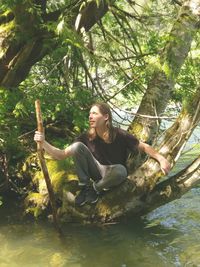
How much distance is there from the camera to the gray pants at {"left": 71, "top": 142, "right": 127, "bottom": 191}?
17.1 feet

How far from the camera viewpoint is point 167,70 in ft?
16.9

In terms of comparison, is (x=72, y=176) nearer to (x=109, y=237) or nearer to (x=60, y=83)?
(x=109, y=237)

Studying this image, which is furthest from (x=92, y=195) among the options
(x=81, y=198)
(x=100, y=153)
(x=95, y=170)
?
(x=100, y=153)

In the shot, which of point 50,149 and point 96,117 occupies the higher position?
point 96,117

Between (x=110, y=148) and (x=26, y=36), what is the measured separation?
222 centimetres

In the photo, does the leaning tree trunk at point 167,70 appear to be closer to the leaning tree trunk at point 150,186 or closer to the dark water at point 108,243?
the leaning tree trunk at point 150,186

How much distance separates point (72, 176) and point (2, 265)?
1877 millimetres

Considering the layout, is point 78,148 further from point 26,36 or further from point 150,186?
point 26,36

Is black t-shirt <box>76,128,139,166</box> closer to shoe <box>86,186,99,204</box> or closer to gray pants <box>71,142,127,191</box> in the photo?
gray pants <box>71,142,127,191</box>

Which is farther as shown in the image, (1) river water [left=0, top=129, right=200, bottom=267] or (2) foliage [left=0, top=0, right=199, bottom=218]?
(2) foliage [left=0, top=0, right=199, bottom=218]

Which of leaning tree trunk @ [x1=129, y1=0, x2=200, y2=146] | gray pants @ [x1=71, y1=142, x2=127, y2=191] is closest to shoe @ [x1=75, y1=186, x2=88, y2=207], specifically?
gray pants @ [x1=71, y1=142, x2=127, y2=191]

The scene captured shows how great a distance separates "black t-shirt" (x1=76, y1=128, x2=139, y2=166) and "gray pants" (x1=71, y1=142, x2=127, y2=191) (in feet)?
0.26

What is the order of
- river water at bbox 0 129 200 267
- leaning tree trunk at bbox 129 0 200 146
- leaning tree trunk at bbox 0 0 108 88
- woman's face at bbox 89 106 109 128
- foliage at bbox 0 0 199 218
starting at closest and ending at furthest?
river water at bbox 0 129 200 267, woman's face at bbox 89 106 109 128, leaning tree trunk at bbox 129 0 200 146, foliage at bbox 0 0 199 218, leaning tree trunk at bbox 0 0 108 88

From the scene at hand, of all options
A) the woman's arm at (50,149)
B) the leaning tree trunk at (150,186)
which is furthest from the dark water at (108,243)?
the woman's arm at (50,149)
